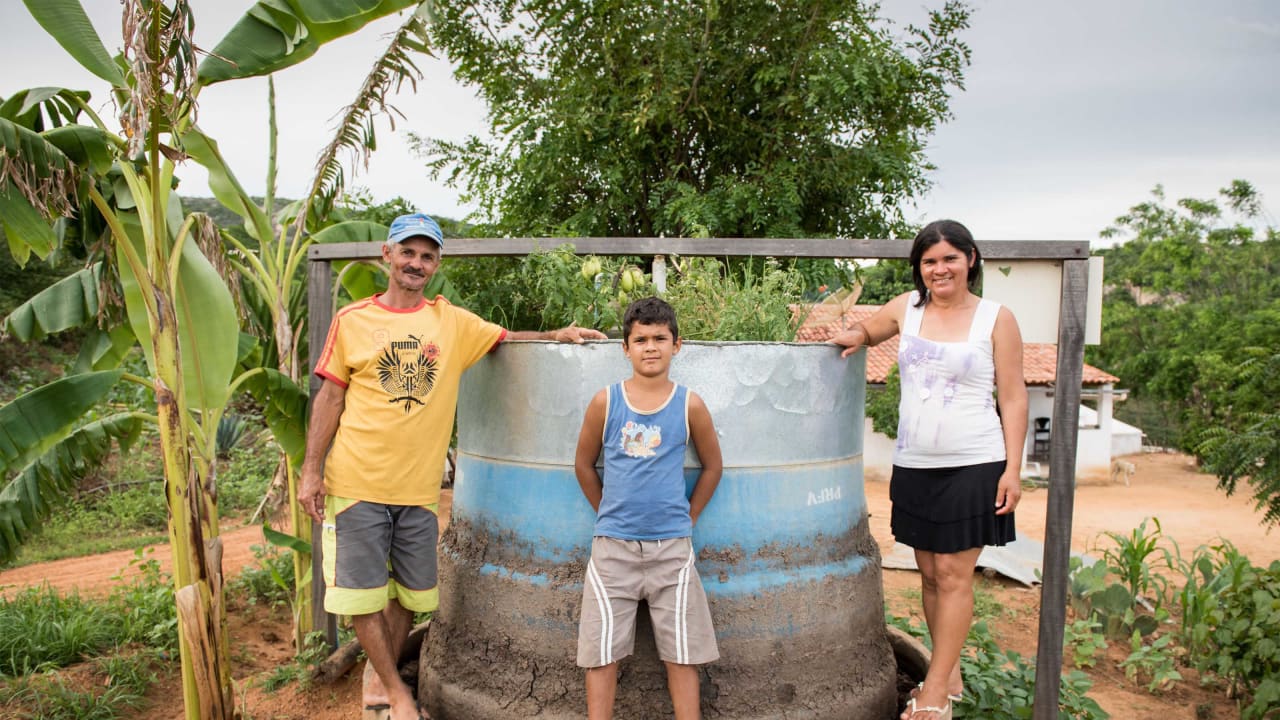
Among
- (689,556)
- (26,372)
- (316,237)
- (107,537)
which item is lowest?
(107,537)

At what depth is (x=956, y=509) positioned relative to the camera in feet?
9.04

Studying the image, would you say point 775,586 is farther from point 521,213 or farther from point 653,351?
point 521,213

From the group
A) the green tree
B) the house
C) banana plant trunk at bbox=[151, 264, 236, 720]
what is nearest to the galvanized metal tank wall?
banana plant trunk at bbox=[151, 264, 236, 720]

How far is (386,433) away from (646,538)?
943 millimetres

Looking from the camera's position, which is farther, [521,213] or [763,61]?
[521,213]

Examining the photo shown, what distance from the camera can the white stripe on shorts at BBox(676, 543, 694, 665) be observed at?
2.57 meters

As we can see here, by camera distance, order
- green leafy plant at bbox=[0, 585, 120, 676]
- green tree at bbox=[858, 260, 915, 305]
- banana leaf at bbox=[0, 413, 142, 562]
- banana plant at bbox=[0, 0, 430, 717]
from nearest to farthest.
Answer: banana plant at bbox=[0, 0, 430, 717] < banana leaf at bbox=[0, 413, 142, 562] < green leafy plant at bbox=[0, 585, 120, 676] < green tree at bbox=[858, 260, 915, 305]

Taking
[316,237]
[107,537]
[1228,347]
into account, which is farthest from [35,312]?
[1228,347]

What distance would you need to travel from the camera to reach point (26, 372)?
45.8 ft

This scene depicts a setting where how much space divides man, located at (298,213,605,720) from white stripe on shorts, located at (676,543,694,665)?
0.82 metres

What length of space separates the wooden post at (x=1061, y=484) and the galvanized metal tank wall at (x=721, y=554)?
55cm

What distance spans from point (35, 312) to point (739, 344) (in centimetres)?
336

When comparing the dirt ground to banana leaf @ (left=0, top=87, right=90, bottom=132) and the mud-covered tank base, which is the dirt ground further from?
banana leaf @ (left=0, top=87, right=90, bottom=132)

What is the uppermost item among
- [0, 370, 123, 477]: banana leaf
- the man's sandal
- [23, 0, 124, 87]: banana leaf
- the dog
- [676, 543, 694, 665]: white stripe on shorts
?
[23, 0, 124, 87]: banana leaf
